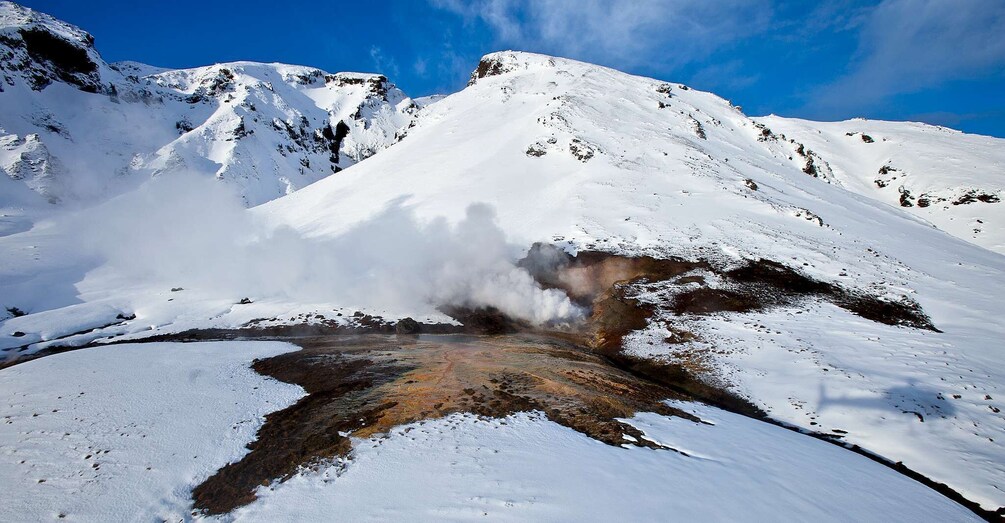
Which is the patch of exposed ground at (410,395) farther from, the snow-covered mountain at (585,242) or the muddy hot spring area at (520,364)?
the snow-covered mountain at (585,242)

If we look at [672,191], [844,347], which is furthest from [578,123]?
[844,347]

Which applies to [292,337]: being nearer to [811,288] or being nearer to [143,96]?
[811,288]

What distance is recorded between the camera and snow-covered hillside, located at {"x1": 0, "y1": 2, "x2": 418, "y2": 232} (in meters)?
51.5

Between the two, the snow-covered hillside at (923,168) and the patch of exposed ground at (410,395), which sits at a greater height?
the snow-covered hillside at (923,168)

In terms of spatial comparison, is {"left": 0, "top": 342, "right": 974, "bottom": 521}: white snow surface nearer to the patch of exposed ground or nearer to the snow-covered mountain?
the snow-covered mountain

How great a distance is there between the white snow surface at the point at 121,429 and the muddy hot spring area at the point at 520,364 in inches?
23.3

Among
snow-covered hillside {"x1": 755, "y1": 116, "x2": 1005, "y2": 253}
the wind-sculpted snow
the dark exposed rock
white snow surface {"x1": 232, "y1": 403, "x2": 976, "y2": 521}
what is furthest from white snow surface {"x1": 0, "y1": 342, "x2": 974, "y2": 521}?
snow-covered hillside {"x1": 755, "y1": 116, "x2": 1005, "y2": 253}

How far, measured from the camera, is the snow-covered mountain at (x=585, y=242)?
38.0 ft

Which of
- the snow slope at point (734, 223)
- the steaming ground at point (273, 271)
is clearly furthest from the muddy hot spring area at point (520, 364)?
the steaming ground at point (273, 271)

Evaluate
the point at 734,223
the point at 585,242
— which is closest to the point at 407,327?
the point at 585,242

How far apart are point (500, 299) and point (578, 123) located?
30.3m

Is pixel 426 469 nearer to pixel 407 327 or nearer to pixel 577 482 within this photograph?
pixel 577 482

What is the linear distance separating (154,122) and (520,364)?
A: 305ft

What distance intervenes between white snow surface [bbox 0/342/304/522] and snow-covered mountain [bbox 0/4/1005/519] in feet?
0.91
